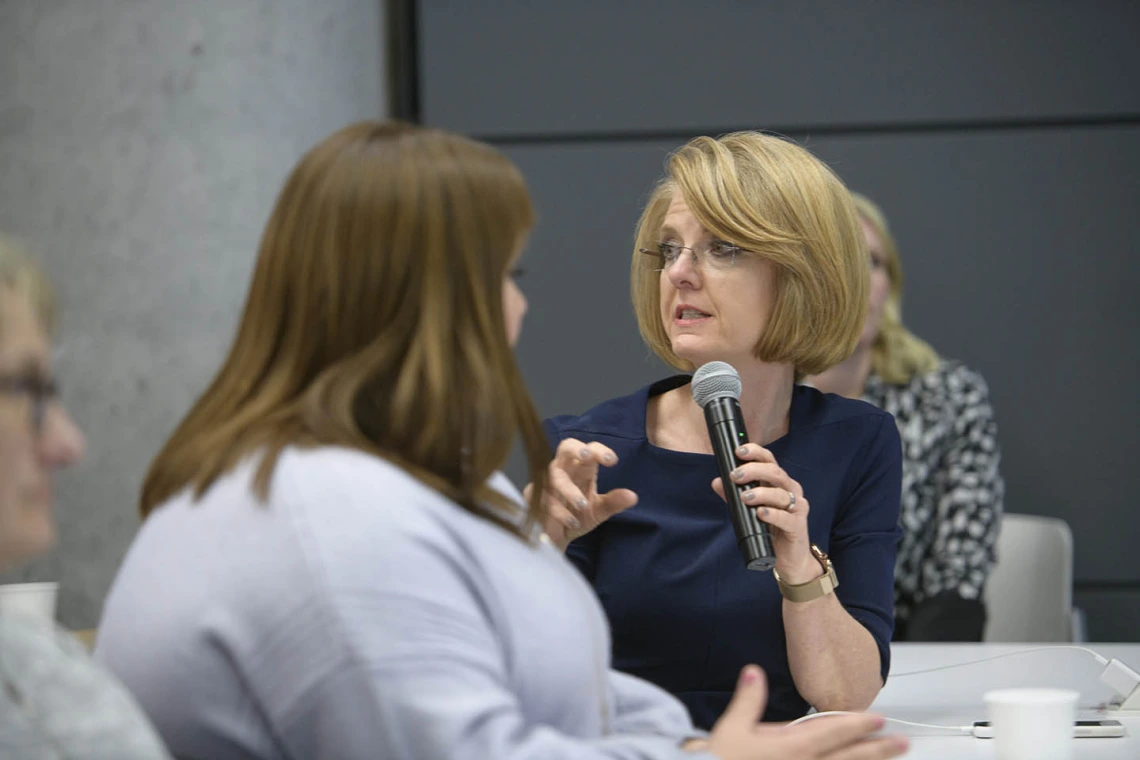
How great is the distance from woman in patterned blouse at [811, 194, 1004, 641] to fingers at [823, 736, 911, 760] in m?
1.72

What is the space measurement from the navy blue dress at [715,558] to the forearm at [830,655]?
0.05 meters

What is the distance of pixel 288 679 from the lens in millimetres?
941

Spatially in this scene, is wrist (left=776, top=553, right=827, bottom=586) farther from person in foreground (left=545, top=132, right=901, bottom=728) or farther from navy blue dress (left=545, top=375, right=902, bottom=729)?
navy blue dress (left=545, top=375, right=902, bottom=729)

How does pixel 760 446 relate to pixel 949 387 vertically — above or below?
above

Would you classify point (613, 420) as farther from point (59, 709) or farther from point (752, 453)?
point (59, 709)

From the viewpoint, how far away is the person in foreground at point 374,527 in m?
0.94

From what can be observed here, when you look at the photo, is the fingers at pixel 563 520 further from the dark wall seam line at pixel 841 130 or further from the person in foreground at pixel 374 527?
the dark wall seam line at pixel 841 130

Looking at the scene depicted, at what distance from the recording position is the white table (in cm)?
146

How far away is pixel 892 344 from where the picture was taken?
3.18 metres

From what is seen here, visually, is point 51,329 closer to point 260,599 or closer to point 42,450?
point 42,450

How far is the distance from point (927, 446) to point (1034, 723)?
1823mm

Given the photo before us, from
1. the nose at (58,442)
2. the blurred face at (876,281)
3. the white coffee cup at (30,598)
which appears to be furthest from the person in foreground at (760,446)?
the blurred face at (876,281)

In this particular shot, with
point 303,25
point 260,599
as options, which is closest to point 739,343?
point 260,599

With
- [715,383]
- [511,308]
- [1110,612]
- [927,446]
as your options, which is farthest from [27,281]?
[1110,612]
